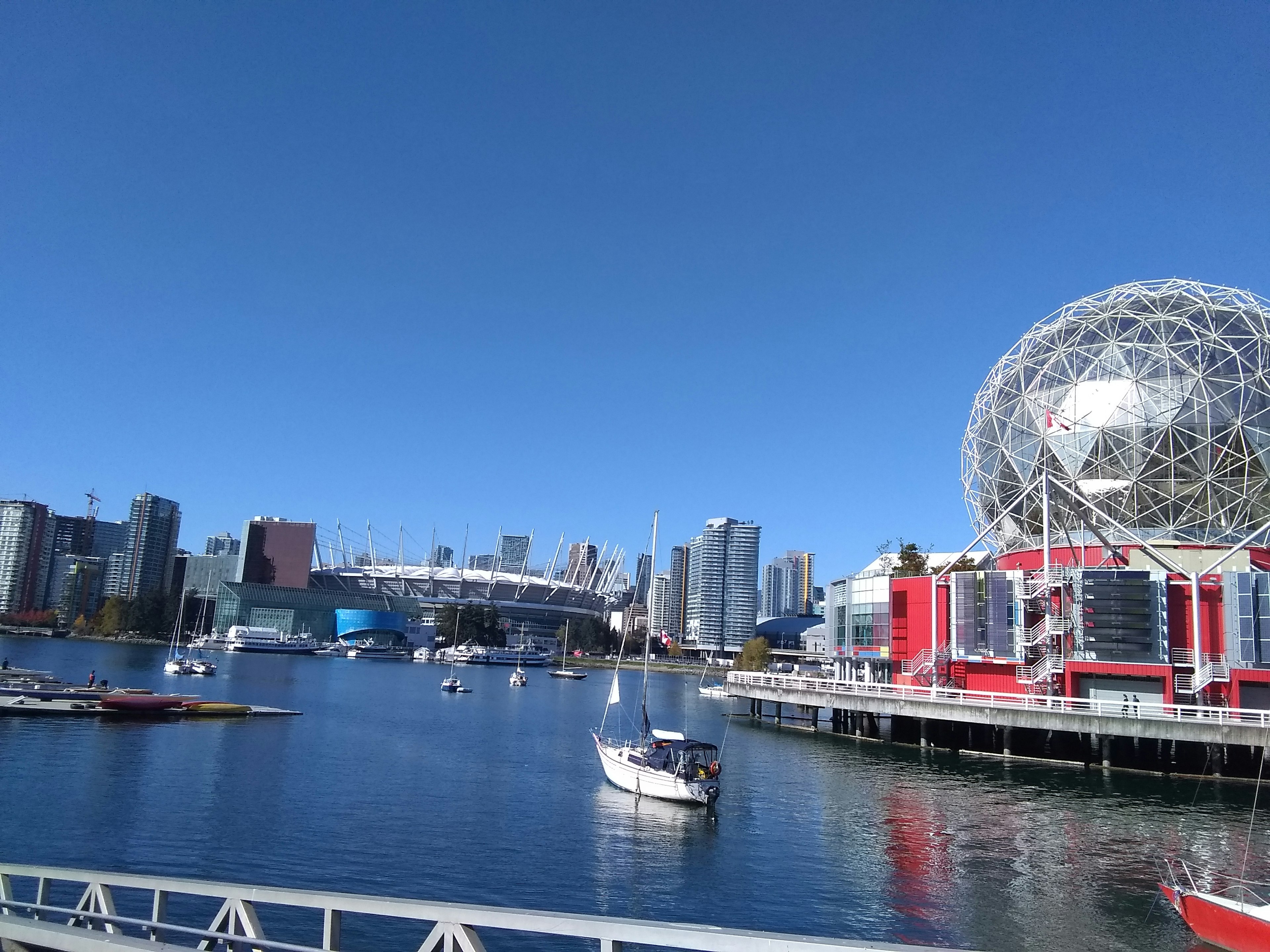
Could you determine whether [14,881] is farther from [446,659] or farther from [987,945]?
[446,659]

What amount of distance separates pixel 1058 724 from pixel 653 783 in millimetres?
23678

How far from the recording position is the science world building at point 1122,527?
49562 millimetres

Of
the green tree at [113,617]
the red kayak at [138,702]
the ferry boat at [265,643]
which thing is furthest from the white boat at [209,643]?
the red kayak at [138,702]

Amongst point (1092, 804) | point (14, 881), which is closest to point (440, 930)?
point (14, 881)

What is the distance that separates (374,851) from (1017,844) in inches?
809

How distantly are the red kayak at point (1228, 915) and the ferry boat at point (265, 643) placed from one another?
173 m

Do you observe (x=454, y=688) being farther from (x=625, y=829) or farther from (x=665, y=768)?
(x=625, y=829)

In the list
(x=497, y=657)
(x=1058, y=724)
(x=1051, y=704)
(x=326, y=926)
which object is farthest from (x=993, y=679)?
(x=497, y=657)

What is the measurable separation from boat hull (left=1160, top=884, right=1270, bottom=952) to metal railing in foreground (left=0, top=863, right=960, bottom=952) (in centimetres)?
1449

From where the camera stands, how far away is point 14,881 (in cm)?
2225

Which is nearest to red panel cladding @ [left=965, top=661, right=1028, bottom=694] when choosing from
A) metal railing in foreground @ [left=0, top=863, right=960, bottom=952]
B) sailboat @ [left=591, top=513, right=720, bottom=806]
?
sailboat @ [left=591, top=513, right=720, bottom=806]

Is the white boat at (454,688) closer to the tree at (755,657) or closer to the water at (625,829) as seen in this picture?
the tree at (755,657)

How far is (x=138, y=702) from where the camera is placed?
189ft

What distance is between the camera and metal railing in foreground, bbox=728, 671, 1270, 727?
146 feet
